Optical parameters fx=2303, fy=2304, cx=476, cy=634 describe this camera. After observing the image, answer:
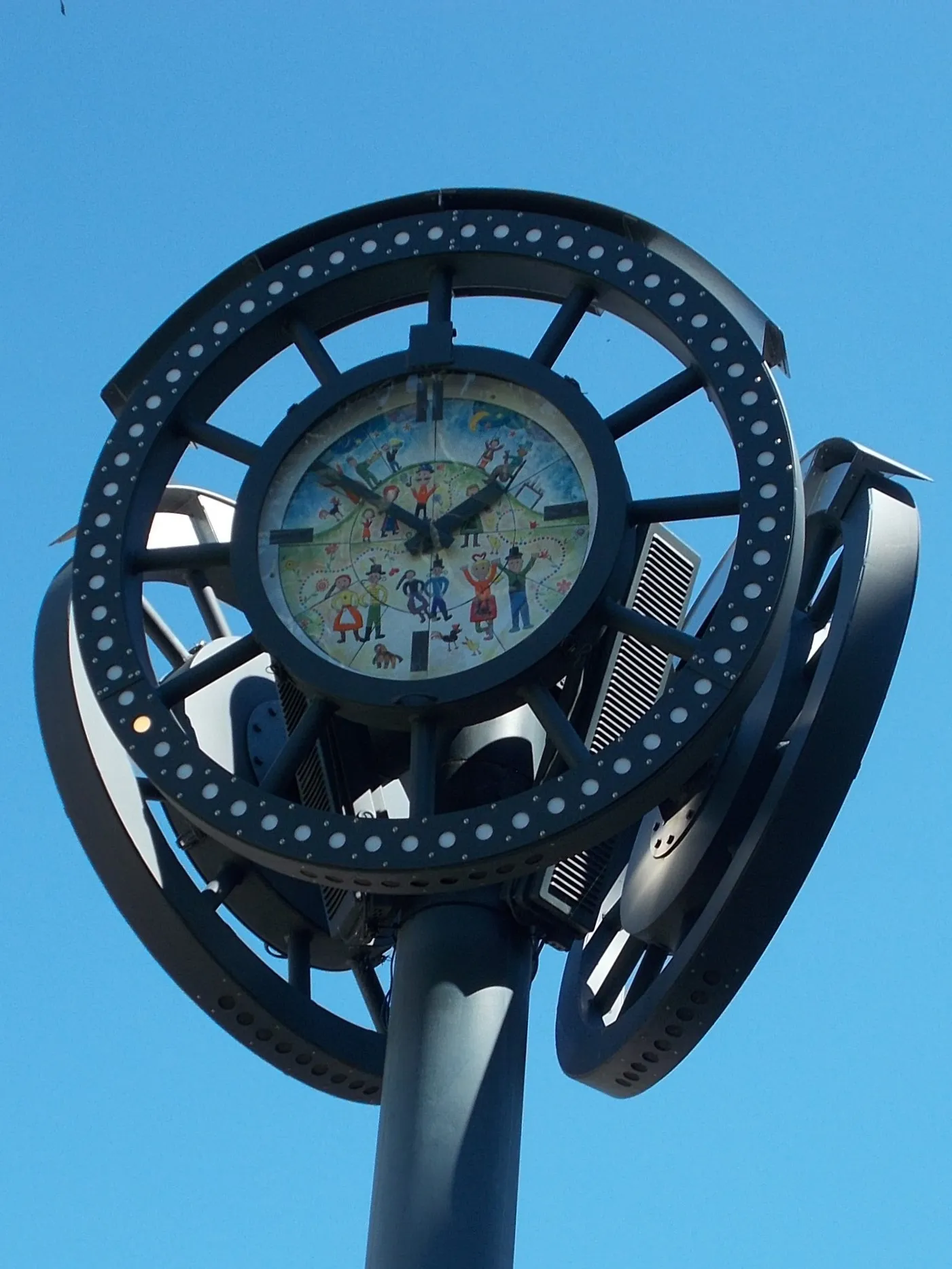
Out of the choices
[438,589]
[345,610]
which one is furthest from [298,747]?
[438,589]

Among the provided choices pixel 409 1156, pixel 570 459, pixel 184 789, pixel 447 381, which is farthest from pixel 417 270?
pixel 409 1156

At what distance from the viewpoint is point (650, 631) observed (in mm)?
13945

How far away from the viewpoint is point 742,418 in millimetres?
14445

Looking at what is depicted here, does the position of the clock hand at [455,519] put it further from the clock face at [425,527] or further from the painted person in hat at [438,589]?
the painted person in hat at [438,589]

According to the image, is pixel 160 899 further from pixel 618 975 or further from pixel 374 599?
pixel 618 975

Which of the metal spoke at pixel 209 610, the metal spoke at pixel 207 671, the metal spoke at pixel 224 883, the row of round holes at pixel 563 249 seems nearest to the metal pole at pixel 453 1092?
the metal spoke at pixel 224 883

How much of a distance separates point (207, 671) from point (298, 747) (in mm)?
848

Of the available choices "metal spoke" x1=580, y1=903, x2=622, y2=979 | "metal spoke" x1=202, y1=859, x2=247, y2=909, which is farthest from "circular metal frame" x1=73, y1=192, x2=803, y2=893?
"metal spoke" x1=580, y1=903, x2=622, y2=979

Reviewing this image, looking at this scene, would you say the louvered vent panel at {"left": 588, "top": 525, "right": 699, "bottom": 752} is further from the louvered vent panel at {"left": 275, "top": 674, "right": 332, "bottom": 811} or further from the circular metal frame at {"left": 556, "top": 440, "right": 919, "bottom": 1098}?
the louvered vent panel at {"left": 275, "top": 674, "right": 332, "bottom": 811}

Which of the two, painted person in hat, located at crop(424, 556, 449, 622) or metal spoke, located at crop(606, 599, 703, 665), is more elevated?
painted person in hat, located at crop(424, 556, 449, 622)

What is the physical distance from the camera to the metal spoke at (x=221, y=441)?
15.6 metres

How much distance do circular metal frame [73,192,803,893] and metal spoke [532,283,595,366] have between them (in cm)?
1

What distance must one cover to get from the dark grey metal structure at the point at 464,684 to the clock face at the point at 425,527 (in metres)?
0.03

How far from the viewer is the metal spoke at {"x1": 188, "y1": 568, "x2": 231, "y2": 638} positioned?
1747 centimetres
